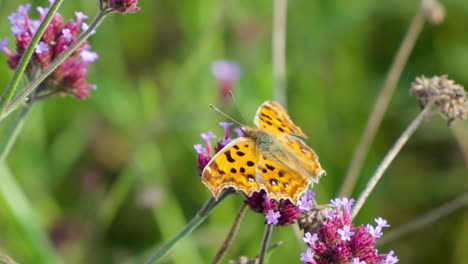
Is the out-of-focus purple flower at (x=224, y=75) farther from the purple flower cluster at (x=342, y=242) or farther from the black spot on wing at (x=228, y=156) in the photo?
the purple flower cluster at (x=342, y=242)

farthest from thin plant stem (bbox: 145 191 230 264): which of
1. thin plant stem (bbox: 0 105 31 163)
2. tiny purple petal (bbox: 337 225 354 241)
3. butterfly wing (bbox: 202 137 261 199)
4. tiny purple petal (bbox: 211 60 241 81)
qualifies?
tiny purple petal (bbox: 211 60 241 81)

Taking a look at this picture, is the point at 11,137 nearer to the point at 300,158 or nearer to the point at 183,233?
the point at 183,233

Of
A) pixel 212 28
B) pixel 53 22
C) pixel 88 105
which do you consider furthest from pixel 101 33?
pixel 53 22

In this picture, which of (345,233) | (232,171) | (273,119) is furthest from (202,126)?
(345,233)

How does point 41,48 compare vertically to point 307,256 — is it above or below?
above

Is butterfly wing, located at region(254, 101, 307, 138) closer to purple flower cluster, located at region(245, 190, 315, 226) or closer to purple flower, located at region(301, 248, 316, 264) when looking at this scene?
purple flower cluster, located at region(245, 190, 315, 226)

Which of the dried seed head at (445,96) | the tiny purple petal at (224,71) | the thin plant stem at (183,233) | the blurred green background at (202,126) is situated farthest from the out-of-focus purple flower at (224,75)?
the thin plant stem at (183,233)
